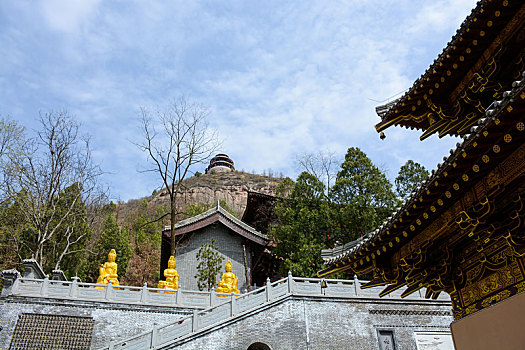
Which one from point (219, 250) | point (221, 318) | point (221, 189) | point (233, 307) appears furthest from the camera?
point (221, 189)

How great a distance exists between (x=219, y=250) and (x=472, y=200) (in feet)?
62.6

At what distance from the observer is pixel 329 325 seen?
15797mm

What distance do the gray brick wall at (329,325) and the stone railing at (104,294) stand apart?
2.03 m

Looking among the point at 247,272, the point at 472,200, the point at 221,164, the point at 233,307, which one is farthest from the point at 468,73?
the point at 221,164

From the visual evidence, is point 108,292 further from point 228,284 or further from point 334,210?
point 334,210

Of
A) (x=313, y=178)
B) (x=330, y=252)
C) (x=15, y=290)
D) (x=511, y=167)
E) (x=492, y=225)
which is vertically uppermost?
(x=313, y=178)

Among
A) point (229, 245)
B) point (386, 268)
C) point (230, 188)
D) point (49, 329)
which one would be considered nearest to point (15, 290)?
point (49, 329)

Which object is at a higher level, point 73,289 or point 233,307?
point 73,289

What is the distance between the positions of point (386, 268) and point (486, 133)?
3.50 m

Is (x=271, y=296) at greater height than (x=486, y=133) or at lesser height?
greater

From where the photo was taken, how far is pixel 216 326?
14.6 meters

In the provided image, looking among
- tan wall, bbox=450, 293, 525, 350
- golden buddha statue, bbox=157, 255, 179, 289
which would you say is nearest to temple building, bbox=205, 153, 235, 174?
golden buddha statue, bbox=157, 255, 179, 289

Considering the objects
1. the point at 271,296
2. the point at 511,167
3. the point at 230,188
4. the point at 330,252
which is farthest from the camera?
the point at 230,188

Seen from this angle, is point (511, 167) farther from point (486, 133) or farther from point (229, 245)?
point (229, 245)
